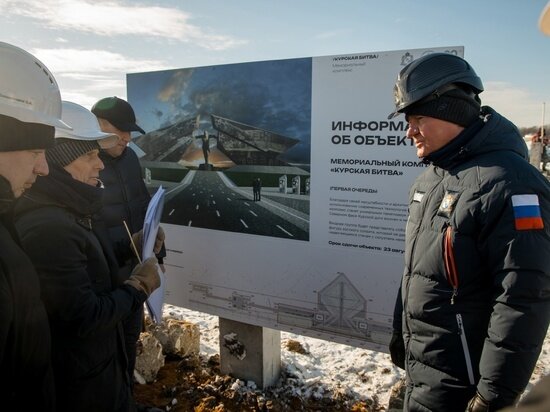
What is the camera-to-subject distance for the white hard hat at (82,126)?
2.21 meters

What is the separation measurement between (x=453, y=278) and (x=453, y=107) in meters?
0.72

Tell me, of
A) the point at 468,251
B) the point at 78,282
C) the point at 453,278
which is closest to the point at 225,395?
the point at 78,282

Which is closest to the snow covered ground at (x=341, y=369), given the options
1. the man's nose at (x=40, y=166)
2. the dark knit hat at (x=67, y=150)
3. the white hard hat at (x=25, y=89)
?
the dark knit hat at (x=67, y=150)

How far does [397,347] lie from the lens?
96.7 inches

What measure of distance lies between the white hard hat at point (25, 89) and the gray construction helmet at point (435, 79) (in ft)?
4.80

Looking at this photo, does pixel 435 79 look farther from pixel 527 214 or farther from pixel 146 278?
pixel 146 278

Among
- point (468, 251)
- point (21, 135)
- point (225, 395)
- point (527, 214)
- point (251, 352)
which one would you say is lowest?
point (225, 395)

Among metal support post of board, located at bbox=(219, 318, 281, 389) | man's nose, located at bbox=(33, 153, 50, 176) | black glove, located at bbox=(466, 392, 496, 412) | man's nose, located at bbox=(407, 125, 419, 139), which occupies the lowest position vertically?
metal support post of board, located at bbox=(219, 318, 281, 389)

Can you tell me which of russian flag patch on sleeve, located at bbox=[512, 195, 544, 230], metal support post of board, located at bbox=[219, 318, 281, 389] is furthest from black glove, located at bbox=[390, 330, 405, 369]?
metal support post of board, located at bbox=[219, 318, 281, 389]

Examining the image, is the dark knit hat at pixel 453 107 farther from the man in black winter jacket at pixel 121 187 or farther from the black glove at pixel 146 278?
the man in black winter jacket at pixel 121 187

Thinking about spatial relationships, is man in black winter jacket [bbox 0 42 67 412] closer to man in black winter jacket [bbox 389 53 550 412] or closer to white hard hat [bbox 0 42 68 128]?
white hard hat [bbox 0 42 68 128]

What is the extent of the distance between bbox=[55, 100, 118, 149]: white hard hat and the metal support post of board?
87.0 inches

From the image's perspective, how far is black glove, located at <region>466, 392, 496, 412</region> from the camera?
163 centimetres

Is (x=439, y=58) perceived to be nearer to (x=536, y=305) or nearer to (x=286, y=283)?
(x=536, y=305)
